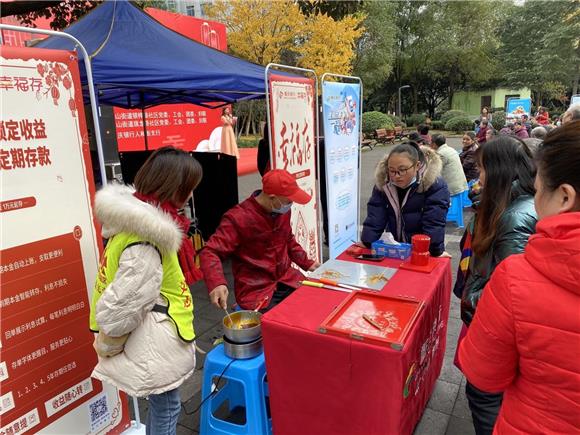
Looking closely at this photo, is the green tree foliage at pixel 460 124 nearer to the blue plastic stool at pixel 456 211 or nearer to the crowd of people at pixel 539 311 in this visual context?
the blue plastic stool at pixel 456 211

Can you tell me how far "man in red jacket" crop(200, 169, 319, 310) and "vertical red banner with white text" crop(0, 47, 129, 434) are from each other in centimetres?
60

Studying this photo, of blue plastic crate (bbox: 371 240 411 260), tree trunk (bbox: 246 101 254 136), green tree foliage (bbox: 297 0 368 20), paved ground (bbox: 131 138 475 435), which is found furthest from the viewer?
tree trunk (bbox: 246 101 254 136)

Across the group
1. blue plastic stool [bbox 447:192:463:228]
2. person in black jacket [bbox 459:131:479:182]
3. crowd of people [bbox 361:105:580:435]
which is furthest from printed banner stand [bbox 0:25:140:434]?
A: person in black jacket [bbox 459:131:479:182]

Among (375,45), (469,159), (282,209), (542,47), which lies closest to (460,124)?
(375,45)

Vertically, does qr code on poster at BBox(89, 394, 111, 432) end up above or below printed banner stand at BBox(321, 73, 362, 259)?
below

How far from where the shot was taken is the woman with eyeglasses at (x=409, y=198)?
8.70 feet

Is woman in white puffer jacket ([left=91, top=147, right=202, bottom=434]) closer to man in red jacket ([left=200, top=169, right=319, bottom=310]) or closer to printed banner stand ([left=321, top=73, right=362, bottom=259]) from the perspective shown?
man in red jacket ([left=200, top=169, right=319, bottom=310])

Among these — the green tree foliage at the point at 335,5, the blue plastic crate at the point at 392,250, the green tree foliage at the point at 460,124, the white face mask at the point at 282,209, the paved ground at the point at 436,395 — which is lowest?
the paved ground at the point at 436,395

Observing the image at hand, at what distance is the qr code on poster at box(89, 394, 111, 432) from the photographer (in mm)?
1955

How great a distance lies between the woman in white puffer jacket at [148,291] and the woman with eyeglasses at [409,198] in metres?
1.45

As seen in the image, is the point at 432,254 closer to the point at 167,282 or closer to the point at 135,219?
the point at 167,282

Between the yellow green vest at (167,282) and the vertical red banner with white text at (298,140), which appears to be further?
the vertical red banner with white text at (298,140)

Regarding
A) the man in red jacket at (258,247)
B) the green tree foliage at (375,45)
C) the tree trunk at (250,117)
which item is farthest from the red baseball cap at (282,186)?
the green tree foliage at (375,45)

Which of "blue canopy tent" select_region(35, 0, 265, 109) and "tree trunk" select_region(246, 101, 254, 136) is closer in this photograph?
"blue canopy tent" select_region(35, 0, 265, 109)
